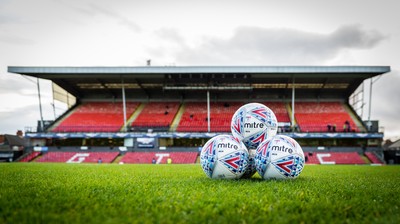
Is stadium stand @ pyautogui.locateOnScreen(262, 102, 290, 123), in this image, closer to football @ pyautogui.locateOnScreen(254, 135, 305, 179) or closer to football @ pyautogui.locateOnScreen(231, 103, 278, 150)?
football @ pyautogui.locateOnScreen(231, 103, 278, 150)

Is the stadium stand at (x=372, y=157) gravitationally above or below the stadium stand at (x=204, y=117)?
below

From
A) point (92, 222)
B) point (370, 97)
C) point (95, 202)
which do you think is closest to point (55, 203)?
point (95, 202)

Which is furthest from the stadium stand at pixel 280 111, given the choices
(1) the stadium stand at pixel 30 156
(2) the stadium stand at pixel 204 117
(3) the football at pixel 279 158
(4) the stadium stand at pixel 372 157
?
(3) the football at pixel 279 158

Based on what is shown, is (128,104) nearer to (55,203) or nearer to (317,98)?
(317,98)

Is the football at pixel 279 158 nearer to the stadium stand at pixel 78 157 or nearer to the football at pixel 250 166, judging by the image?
the football at pixel 250 166

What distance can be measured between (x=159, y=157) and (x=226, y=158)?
28.9 meters

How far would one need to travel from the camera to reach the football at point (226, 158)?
7828 mm

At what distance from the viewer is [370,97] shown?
126 ft

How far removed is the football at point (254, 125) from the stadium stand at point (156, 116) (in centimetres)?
3084

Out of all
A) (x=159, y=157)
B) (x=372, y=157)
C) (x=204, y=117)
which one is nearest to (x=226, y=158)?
(x=159, y=157)

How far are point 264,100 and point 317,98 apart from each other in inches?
307

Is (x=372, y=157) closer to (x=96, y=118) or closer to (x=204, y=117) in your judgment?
(x=204, y=117)

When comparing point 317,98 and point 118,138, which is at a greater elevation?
point 317,98

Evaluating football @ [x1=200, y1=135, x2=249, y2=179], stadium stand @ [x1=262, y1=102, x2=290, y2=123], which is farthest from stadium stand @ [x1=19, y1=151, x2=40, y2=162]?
football @ [x1=200, y1=135, x2=249, y2=179]
